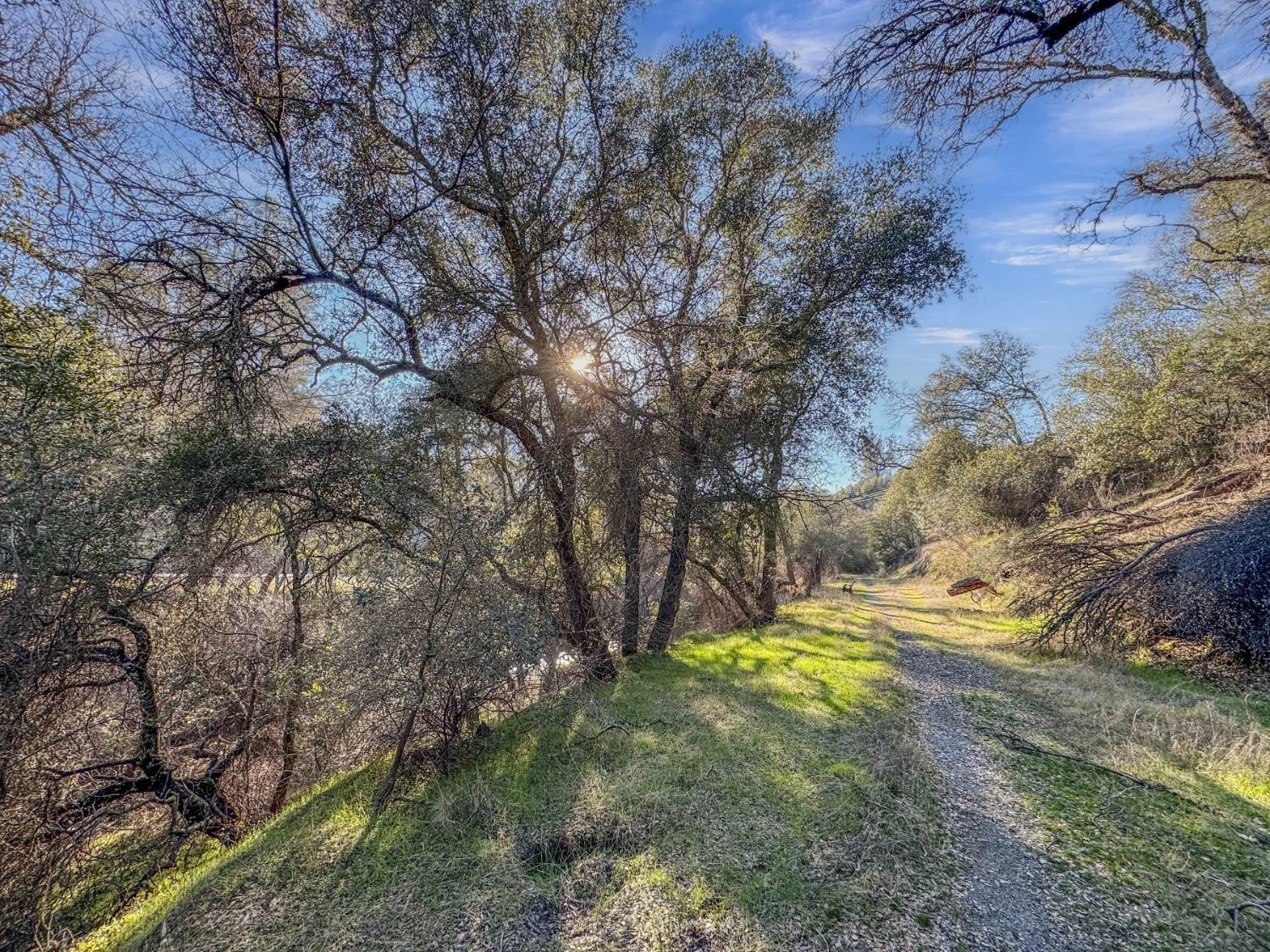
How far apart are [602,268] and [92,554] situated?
19.3ft

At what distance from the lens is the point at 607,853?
3082 millimetres

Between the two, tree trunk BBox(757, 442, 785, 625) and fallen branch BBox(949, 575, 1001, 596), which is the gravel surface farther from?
fallen branch BBox(949, 575, 1001, 596)

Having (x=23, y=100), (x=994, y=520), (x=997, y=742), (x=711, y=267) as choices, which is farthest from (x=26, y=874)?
(x=994, y=520)

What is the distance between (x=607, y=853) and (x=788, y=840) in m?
1.28

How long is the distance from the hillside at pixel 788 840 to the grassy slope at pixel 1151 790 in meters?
0.02

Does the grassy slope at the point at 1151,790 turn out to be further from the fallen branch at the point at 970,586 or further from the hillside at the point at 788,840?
the fallen branch at the point at 970,586

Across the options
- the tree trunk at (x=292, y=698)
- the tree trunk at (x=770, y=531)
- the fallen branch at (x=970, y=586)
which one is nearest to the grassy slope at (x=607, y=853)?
the tree trunk at (x=292, y=698)

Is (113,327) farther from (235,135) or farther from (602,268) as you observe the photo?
(602,268)

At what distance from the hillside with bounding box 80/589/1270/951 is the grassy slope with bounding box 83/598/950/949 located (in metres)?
0.02

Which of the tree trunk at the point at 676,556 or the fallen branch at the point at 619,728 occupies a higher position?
the tree trunk at the point at 676,556

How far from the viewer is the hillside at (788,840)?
2.44 metres

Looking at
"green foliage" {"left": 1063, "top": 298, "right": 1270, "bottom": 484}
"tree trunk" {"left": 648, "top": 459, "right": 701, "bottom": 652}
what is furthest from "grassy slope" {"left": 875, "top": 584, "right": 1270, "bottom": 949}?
"green foliage" {"left": 1063, "top": 298, "right": 1270, "bottom": 484}

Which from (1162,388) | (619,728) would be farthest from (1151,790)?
(1162,388)

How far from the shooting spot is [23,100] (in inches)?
142
